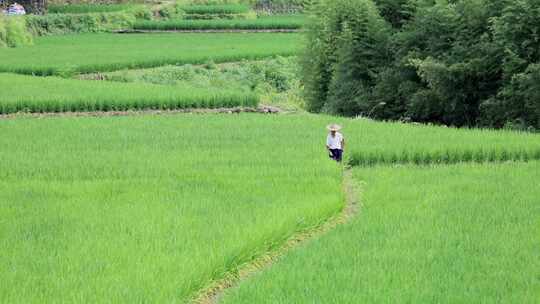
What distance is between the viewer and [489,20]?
1819 centimetres

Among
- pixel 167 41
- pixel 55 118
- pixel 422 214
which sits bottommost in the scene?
pixel 167 41

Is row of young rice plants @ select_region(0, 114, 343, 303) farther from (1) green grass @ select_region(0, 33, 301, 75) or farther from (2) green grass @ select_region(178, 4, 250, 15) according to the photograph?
(2) green grass @ select_region(178, 4, 250, 15)

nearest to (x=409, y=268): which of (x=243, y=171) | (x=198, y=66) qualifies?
(x=243, y=171)

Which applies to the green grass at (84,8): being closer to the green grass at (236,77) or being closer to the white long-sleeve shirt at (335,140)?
the green grass at (236,77)

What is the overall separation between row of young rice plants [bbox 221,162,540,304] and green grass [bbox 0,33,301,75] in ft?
59.2

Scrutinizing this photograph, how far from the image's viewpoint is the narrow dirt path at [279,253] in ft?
24.7

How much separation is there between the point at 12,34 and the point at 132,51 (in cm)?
636

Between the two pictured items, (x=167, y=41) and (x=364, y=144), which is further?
(x=167, y=41)

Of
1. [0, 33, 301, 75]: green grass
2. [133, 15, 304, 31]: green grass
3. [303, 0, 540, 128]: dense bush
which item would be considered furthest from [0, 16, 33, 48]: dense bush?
[303, 0, 540, 128]: dense bush

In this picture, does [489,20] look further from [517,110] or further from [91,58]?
[91,58]

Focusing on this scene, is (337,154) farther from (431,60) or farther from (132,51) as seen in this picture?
(132,51)

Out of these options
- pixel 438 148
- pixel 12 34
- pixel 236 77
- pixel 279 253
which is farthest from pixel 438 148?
pixel 12 34

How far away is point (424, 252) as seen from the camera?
318 inches

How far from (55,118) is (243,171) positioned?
276 inches
